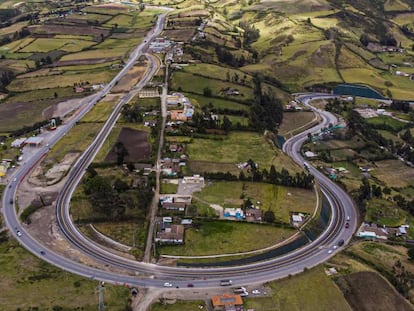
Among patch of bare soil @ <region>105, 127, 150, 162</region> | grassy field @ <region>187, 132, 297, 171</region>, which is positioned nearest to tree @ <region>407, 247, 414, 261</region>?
grassy field @ <region>187, 132, 297, 171</region>

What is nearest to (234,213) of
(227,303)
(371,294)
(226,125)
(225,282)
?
(225,282)

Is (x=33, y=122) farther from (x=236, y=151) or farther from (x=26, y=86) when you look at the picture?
(x=236, y=151)

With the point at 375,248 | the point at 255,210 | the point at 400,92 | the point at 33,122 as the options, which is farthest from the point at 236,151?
the point at 400,92

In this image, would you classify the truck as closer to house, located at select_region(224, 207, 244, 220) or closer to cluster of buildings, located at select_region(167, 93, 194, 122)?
house, located at select_region(224, 207, 244, 220)

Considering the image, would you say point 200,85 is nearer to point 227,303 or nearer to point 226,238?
point 226,238

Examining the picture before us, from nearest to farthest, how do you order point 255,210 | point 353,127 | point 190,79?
point 255,210
point 353,127
point 190,79

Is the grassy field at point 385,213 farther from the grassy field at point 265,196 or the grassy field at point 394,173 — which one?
the grassy field at point 394,173

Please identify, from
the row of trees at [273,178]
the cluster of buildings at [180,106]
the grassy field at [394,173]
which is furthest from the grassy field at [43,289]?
the grassy field at [394,173]
